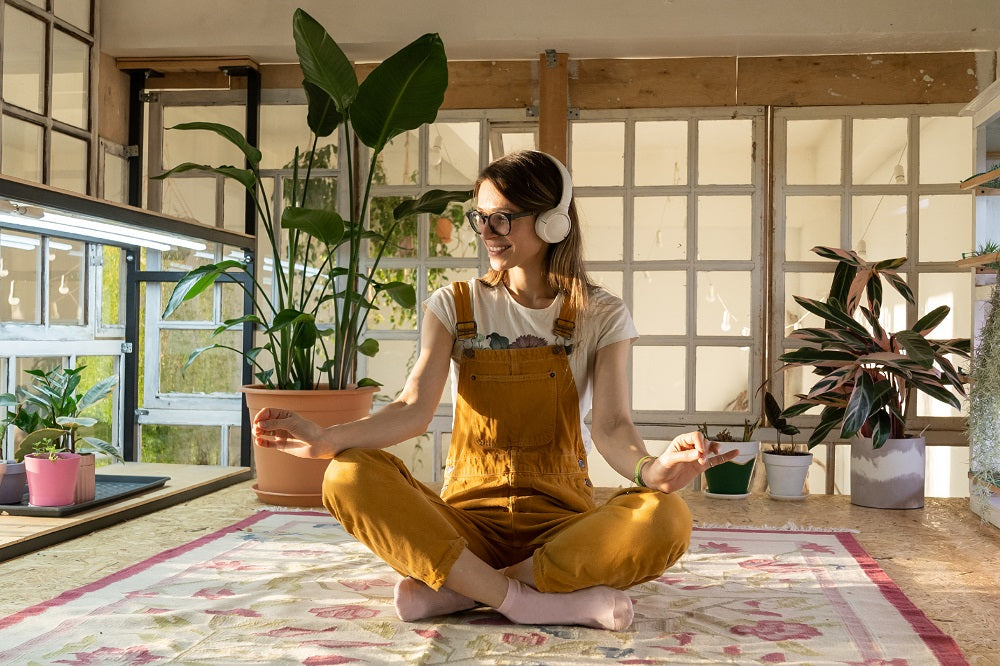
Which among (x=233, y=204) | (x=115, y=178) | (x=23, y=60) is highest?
(x=23, y=60)

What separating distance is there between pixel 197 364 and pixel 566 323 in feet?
8.11

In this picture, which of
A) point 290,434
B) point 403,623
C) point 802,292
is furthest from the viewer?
point 802,292

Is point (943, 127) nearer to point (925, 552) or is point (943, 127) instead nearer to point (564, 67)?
point (564, 67)

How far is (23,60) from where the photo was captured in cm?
342

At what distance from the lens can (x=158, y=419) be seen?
3.92m

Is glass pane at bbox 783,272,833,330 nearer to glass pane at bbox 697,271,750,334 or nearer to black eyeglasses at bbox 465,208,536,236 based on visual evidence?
glass pane at bbox 697,271,750,334

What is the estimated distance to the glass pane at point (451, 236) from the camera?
405 cm

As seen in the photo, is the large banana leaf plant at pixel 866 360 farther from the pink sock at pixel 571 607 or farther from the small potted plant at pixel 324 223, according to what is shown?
the pink sock at pixel 571 607

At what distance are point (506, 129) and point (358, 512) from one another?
8.74ft

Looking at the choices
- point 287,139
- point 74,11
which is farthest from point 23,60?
point 287,139

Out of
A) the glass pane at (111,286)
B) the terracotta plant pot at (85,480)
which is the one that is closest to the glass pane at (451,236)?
the glass pane at (111,286)

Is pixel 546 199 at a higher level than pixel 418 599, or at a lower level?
higher

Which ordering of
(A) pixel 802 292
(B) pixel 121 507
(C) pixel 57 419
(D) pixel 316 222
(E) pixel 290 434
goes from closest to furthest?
(E) pixel 290 434, (C) pixel 57 419, (B) pixel 121 507, (D) pixel 316 222, (A) pixel 802 292

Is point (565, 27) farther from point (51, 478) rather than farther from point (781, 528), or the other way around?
point (51, 478)
